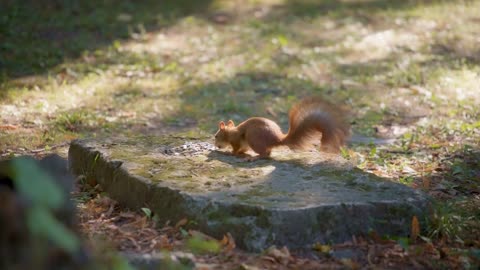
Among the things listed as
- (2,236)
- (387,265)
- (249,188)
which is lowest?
(387,265)

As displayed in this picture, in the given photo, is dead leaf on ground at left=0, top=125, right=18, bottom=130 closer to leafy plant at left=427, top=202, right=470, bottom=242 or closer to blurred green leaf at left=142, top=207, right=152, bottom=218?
blurred green leaf at left=142, top=207, right=152, bottom=218

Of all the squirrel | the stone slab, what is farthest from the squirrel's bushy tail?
the stone slab

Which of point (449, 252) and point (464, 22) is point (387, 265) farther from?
point (464, 22)

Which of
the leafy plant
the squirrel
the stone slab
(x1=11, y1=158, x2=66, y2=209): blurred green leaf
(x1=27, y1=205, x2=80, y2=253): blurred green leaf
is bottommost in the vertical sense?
the leafy plant

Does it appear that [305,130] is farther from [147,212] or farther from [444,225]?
[147,212]

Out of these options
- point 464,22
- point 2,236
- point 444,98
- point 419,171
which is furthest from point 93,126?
point 464,22

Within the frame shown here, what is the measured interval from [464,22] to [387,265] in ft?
27.7

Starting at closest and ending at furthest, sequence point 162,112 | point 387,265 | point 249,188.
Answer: point 387,265 < point 249,188 < point 162,112

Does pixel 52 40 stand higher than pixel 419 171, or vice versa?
pixel 52 40

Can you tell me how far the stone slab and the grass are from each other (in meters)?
0.90

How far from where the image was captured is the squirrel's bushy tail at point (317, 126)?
4.95 m

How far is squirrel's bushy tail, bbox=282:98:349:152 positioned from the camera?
4949mm

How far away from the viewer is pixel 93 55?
9711mm

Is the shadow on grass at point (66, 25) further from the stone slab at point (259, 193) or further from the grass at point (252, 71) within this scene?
the stone slab at point (259, 193)
